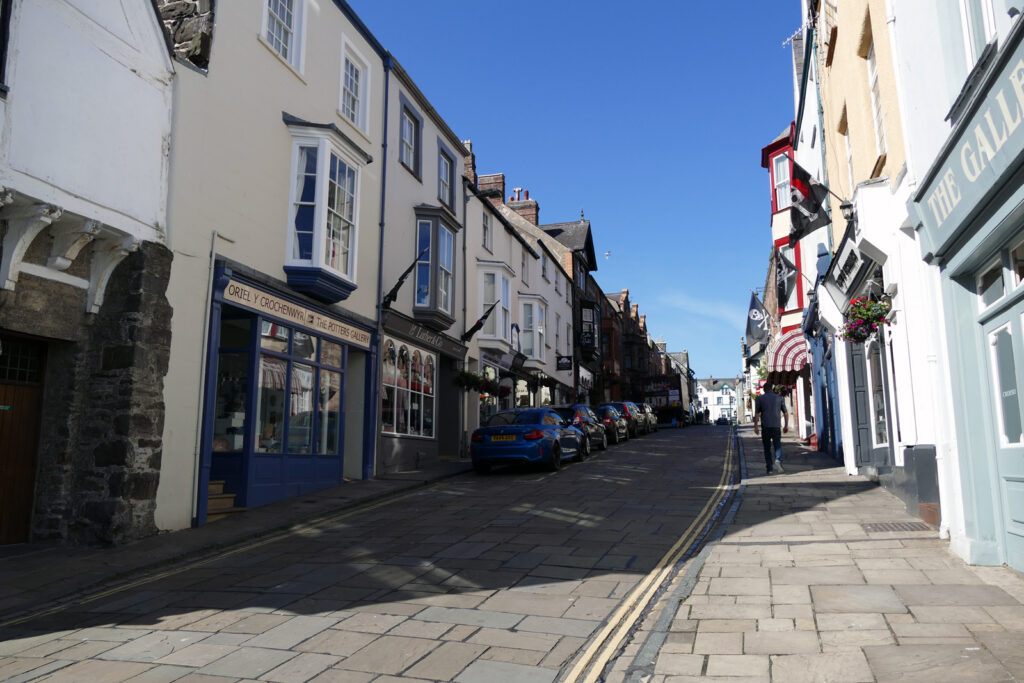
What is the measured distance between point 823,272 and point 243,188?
11.6 meters

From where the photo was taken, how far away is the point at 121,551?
333 inches

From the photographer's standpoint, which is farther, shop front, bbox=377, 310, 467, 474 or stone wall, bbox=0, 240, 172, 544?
shop front, bbox=377, 310, 467, 474

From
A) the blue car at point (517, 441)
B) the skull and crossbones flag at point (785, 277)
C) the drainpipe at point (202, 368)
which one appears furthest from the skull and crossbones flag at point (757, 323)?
the drainpipe at point (202, 368)

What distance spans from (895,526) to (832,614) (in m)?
3.91

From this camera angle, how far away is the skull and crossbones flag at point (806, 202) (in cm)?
1309

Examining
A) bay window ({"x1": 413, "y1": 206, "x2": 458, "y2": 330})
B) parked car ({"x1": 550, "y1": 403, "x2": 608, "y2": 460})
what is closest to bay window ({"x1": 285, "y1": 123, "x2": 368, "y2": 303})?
bay window ({"x1": 413, "y1": 206, "x2": 458, "y2": 330})

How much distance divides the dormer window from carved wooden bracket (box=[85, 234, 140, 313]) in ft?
11.9

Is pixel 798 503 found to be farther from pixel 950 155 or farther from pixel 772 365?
pixel 772 365

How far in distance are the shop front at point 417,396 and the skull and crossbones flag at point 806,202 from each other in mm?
8824

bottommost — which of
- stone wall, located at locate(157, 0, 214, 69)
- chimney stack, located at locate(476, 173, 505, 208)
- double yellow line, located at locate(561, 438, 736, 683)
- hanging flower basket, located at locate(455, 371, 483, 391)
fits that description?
double yellow line, located at locate(561, 438, 736, 683)

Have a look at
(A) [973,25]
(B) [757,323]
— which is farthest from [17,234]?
(B) [757,323]

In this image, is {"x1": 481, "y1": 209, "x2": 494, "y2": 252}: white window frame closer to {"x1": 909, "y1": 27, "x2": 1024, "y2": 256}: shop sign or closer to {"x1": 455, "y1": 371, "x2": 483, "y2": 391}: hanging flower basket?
{"x1": 455, "y1": 371, "x2": 483, "y2": 391}: hanging flower basket

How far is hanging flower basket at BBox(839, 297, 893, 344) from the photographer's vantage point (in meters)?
10.1


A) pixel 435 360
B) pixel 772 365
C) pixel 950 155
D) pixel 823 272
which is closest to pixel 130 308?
pixel 950 155
